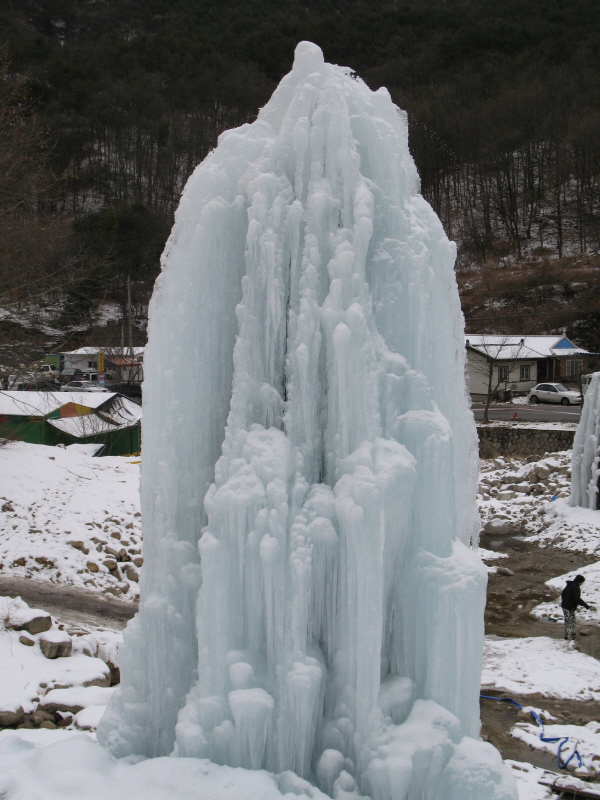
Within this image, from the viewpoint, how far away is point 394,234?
4504mm

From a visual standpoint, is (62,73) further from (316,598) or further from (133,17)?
(316,598)

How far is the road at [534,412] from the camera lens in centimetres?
2894

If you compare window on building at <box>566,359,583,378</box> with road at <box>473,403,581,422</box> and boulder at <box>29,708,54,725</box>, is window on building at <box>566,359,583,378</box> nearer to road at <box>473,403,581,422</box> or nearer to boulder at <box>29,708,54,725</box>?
road at <box>473,403,581,422</box>

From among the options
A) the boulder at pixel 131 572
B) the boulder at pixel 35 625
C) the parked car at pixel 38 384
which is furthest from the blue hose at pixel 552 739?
the parked car at pixel 38 384

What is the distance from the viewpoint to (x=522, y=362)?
38312 millimetres

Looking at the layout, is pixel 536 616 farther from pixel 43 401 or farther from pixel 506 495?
pixel 43 401

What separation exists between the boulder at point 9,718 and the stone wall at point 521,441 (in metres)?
21.1

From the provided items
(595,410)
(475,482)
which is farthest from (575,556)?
(475,482)

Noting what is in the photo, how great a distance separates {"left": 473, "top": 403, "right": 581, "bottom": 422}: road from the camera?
28938mm

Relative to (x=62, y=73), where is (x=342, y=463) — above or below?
below

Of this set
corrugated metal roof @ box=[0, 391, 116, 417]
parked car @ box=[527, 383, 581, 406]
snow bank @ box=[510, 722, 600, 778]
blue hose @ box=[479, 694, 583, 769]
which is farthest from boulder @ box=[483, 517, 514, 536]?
parked car @ box=[527, 383, 581, 406]

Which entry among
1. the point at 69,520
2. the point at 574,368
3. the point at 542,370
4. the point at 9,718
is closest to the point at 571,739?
the point at 9,718

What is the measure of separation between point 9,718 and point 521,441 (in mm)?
22543

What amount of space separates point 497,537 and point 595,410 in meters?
4.60
